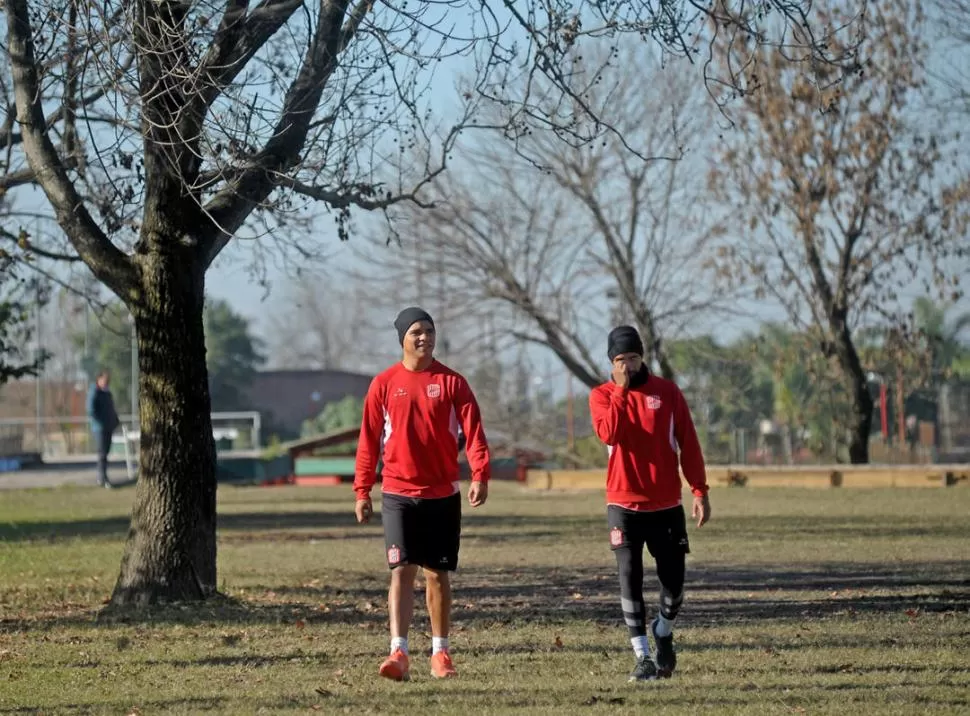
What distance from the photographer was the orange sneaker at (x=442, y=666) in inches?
330

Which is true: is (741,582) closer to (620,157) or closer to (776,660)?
(776,660)

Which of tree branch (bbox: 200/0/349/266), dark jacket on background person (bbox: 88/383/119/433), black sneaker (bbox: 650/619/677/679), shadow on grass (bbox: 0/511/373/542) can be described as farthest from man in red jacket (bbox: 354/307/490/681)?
dark jacket on background person (bbox: 88/383/119/433)

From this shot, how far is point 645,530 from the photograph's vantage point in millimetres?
8367

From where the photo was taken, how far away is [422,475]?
8398mm

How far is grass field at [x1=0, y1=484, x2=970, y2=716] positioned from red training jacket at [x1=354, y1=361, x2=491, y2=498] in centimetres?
108

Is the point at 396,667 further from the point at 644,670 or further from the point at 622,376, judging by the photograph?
the point at 622,376

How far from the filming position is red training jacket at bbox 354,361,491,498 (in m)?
8.41

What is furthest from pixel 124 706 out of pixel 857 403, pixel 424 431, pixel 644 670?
pixel 857 403

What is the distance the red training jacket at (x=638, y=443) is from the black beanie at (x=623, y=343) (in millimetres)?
185

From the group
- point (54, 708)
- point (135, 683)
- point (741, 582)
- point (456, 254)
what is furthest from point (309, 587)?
point (456, 254)

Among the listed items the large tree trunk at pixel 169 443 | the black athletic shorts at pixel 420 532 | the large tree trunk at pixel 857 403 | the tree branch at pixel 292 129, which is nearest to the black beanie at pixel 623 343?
the black athletic shorts at pixel 420 532

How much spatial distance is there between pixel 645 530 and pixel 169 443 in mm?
4962

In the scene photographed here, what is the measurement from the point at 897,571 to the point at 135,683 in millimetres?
7981

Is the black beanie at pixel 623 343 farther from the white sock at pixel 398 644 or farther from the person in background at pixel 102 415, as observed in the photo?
the person in background at pixel 102 415
